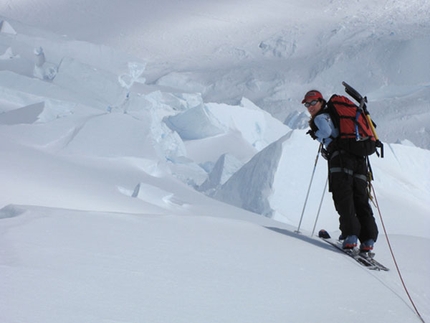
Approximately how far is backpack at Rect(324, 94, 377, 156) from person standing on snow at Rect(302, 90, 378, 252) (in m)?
0.04

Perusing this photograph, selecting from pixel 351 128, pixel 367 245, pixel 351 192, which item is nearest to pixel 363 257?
pixel 367 245

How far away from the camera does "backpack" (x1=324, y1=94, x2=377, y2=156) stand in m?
2.99

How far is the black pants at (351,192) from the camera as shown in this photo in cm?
303

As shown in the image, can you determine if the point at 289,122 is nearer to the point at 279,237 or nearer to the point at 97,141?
the point at 97,141

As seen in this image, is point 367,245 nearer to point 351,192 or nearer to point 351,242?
point 351,242

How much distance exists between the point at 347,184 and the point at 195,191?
3.87m

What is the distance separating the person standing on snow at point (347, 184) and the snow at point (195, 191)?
20 cm

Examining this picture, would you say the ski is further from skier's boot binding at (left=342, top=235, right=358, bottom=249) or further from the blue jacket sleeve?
the blue jacket sleeve

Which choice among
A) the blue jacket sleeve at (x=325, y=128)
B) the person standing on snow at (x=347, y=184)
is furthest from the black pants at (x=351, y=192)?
the blue jacket sleeve at (x=325, y=128)

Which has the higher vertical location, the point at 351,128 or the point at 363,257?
the point at 351,128

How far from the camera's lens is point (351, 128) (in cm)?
301

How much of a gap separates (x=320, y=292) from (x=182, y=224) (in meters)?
0.83

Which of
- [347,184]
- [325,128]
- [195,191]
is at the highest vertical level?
[325,128]

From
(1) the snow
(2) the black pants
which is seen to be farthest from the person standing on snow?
(1) the snow
